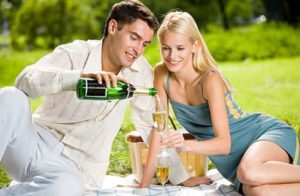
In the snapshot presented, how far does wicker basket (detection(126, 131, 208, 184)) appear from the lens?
11.1 feet

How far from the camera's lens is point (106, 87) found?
8.24ft

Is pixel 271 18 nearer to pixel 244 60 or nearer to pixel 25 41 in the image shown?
pixel 244 60

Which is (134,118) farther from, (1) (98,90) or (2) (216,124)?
(1) (98,90)

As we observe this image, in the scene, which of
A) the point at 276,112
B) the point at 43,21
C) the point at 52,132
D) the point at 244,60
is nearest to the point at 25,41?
the point at 43,21

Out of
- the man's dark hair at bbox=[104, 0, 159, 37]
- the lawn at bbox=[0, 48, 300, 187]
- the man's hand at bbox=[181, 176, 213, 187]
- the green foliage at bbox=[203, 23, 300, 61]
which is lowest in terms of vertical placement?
the lawn at bbox=[0, 48, 300, 187]

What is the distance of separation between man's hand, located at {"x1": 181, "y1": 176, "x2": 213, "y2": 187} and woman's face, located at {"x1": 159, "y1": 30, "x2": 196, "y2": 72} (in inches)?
26.8

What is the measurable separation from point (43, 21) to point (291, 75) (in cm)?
491

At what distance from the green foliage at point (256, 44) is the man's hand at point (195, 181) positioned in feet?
21.1

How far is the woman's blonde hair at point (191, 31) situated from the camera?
115 inches

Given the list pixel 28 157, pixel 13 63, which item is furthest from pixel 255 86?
pixel 28 157

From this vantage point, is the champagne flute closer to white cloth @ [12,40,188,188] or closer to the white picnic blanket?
the white picnic blanket

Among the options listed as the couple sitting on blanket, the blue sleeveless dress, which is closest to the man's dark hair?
the couple sitting on blanket

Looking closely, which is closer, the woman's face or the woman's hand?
Answer: the woman's hand

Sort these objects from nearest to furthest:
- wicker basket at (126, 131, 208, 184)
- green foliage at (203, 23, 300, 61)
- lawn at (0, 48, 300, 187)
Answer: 1. wicker basket at (126, 131, 208, 184)
2. lawn at (0, 48, 300, 187)
3. green foliage at (203, 23, 300, 61)
